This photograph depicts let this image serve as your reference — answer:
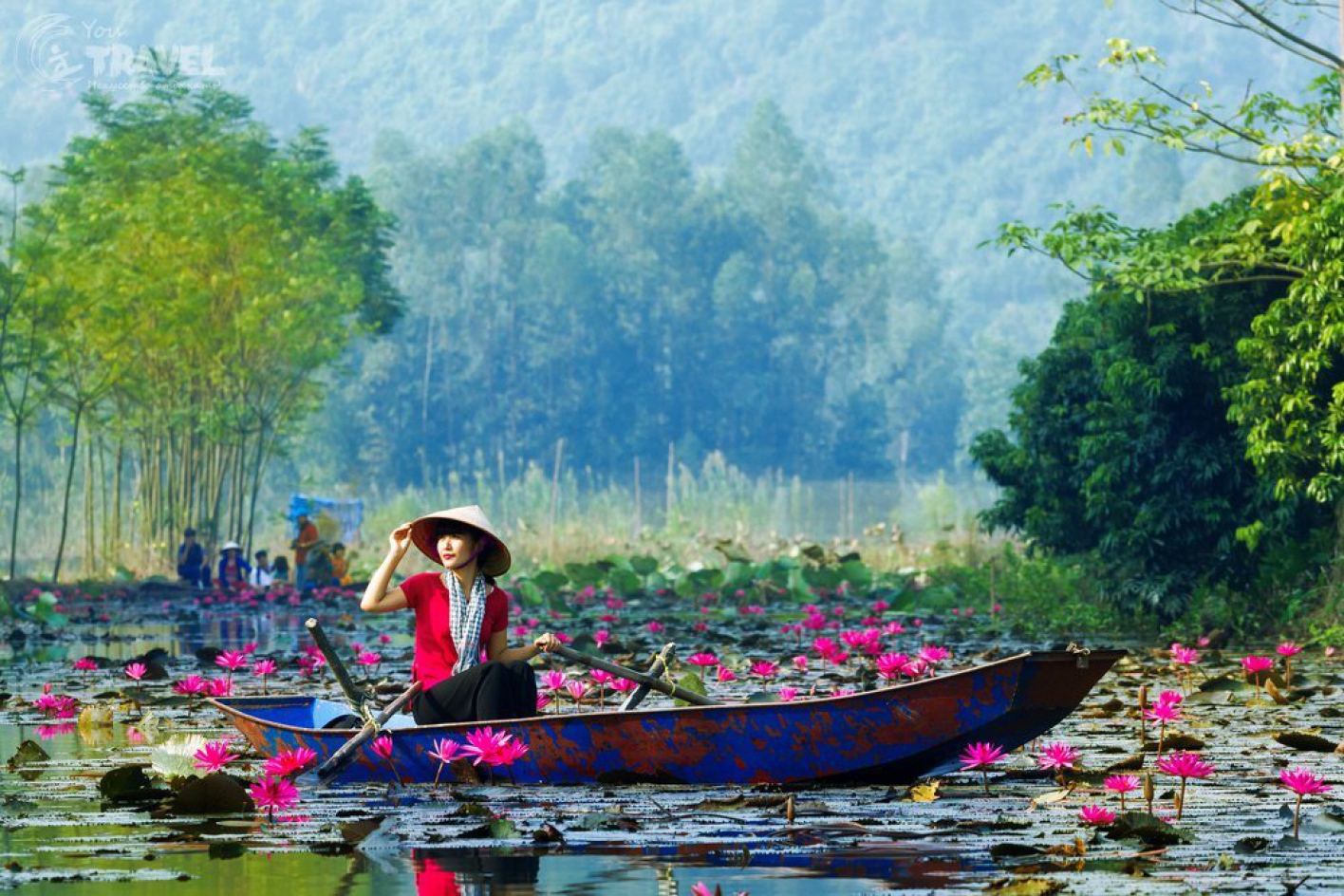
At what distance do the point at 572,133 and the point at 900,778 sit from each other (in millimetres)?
177563

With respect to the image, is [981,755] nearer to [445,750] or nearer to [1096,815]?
[1096,815]

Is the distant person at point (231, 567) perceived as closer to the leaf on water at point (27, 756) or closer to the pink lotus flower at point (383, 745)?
the leaf on water at point (27, 756)

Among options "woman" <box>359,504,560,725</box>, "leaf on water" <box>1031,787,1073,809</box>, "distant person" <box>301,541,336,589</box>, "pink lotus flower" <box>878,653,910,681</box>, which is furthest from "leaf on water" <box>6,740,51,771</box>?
"distant person" <box>301,541,336,589</box>

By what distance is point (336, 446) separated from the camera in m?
84.0

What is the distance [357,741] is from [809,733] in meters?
2.07

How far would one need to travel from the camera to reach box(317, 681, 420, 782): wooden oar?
9.98m

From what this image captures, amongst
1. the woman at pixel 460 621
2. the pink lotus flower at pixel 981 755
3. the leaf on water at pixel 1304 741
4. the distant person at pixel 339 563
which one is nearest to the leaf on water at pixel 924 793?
the pink lotus flower at pixel 981 755

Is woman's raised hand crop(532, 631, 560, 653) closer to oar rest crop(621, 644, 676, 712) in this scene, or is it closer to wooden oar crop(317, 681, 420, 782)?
oar rest crop(621, 644, 676, 712)

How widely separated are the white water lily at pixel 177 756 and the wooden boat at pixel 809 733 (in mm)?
985

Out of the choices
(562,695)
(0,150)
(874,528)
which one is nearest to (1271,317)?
(562,695)

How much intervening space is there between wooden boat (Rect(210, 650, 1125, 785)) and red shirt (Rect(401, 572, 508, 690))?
2.06 ft

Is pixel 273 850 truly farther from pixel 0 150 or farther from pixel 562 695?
pixel 0 150

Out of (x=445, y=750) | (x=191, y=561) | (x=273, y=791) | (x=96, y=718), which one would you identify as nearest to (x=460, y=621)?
(x=445, y=750)

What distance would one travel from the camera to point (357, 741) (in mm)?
9992
